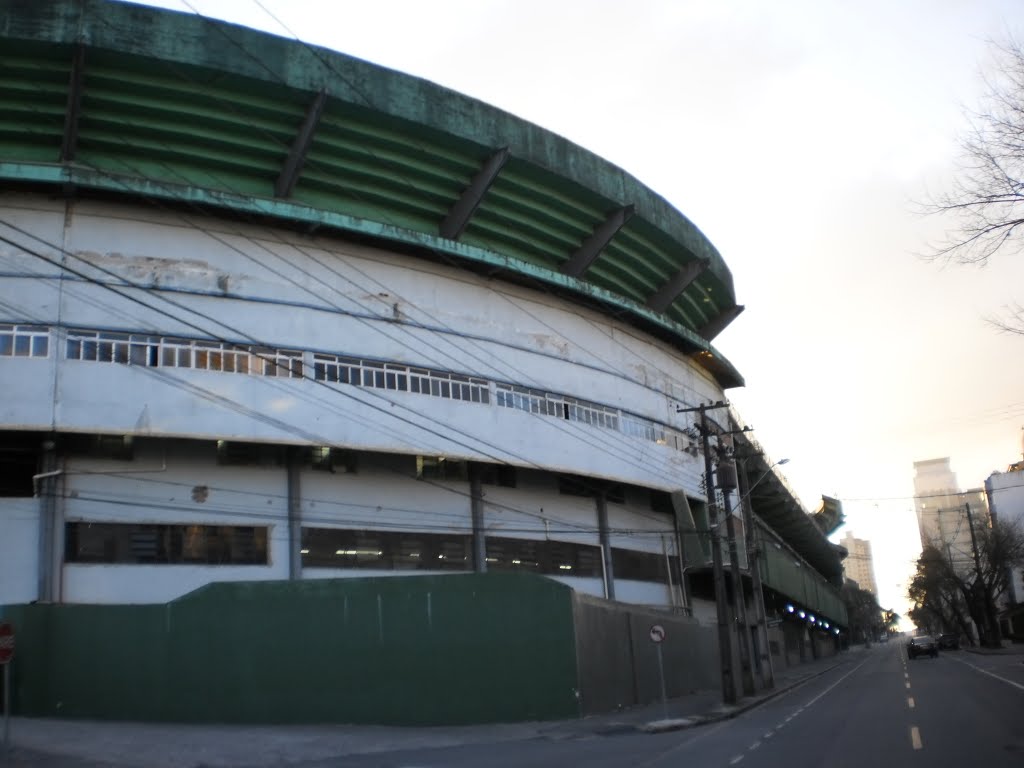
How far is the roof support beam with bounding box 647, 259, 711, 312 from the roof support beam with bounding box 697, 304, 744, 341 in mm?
7346

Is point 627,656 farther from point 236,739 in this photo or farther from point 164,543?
point 164,543

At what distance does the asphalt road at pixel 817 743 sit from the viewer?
14.2 metres

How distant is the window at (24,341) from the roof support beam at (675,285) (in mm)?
26247

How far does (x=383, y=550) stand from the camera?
30.8 meters

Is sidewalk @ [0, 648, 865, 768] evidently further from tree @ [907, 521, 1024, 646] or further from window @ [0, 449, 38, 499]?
tree @ [907, 521, 1024, 646]

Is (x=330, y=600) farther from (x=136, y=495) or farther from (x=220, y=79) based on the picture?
(x=220, y=79)

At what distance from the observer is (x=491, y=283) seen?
1379 inches

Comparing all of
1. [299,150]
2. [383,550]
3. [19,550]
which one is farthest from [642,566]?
[19,550]

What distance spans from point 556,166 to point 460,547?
1387cm

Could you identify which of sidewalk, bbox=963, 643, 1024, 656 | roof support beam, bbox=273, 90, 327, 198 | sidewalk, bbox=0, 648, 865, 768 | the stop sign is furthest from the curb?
sidewalk, bbox=963, 643, 1024, 656

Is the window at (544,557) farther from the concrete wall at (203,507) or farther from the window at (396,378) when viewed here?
the window at (396,378)

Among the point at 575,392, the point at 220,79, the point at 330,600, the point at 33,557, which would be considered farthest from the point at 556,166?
the point at 33,557

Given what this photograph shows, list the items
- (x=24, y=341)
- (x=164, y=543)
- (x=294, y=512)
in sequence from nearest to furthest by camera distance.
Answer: (x=24, y=341) → (x=164, y=543) → (x=294, y=512)

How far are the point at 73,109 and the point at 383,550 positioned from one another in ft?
51.9
